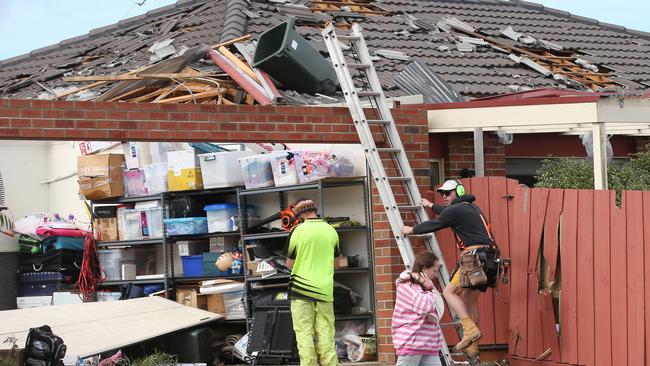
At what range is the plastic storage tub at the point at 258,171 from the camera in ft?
44.5

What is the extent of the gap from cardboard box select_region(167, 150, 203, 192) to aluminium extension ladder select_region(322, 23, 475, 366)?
2815 millimetres

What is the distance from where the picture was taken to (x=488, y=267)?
11.2 m

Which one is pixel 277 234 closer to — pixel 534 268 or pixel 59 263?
pixel 534 268

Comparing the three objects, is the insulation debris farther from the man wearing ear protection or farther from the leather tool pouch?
the leather tool pouch

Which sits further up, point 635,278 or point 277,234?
point 277,234

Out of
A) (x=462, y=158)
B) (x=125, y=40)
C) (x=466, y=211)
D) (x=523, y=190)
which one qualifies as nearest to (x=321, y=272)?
(x=466, y=211)

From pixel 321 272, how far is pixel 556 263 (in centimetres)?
239

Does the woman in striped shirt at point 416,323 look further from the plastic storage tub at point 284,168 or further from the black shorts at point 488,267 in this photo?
the plastic storage tub at point 284,168

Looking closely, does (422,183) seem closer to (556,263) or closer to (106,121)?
(556,263)

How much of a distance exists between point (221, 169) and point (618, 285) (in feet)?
17.1

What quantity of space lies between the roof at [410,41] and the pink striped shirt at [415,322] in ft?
16.5

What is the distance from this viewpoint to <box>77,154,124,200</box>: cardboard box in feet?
48.4

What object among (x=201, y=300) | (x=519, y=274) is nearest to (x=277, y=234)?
(x=201, y=300)

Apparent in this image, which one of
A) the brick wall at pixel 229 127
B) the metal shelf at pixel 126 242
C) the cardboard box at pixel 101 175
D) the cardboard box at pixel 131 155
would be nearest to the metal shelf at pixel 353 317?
the brick wall at pixel 229 127
